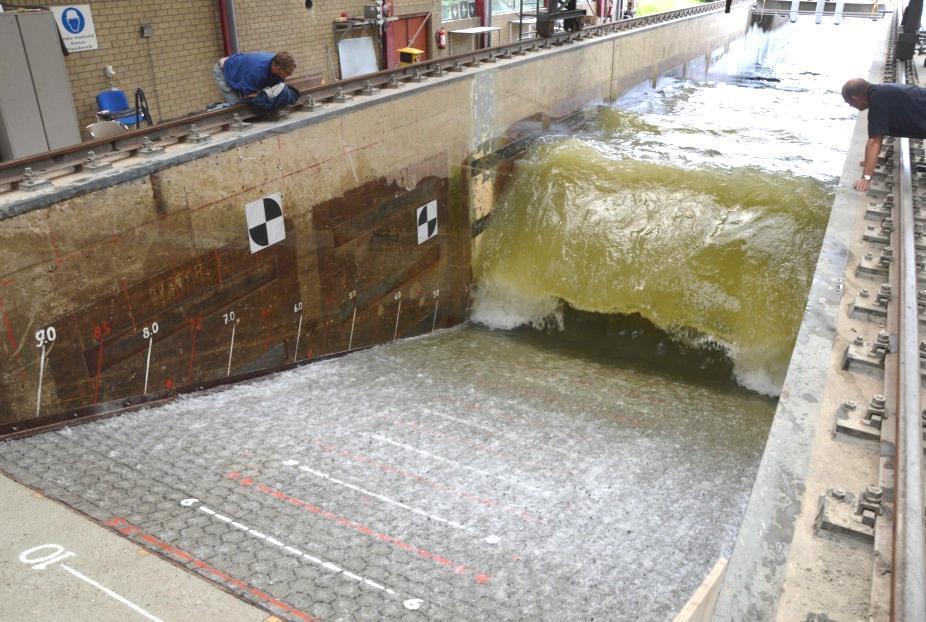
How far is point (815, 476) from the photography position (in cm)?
290

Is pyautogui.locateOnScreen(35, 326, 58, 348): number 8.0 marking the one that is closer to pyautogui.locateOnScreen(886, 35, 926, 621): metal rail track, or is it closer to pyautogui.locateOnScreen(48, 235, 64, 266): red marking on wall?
pyautogui.locateOnScreen(48, 235, 64, 266): red marking on wall

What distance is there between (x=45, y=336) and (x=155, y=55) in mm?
5978

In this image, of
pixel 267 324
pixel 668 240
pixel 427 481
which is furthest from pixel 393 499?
pixel 668 240

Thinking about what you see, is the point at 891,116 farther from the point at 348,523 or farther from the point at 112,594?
the point at 112,594

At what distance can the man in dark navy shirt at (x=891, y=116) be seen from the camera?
6547mm

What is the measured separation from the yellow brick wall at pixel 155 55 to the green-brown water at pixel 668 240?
4855mm

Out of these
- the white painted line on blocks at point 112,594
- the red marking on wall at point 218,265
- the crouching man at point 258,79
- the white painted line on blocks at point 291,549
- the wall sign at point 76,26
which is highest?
the wall sign at point 76,26

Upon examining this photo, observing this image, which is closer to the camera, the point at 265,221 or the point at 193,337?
the point at 193,337

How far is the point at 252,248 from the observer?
7133 millimetres

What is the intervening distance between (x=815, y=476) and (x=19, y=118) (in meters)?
8.36

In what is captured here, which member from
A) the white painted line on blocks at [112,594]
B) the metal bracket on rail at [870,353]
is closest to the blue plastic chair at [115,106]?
the white painted line on blocks at [112,594]

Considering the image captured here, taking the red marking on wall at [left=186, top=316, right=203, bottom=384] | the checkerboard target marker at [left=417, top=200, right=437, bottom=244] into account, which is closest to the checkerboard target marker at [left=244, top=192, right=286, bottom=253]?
the red marking on wall at [left=186, top=316, right=203, bottom=384]

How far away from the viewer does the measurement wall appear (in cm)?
540

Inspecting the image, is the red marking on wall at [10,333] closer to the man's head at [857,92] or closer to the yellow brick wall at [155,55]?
the yellow brick wall at [155,55]
